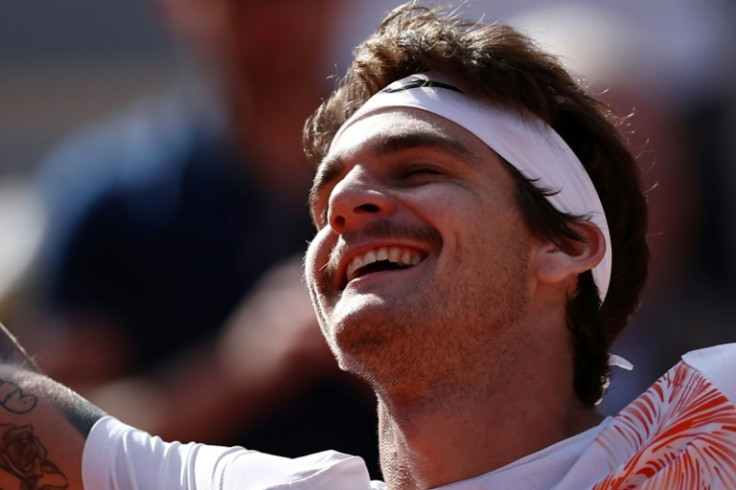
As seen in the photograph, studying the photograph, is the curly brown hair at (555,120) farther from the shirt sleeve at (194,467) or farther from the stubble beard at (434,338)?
the shirt sleeve at (194,467)

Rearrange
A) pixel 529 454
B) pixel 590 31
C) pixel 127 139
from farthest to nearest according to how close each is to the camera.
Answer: pixel 590 31 < pixel 127 139 < pixel 529 454

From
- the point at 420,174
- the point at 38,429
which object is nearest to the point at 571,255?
the point at 420,174

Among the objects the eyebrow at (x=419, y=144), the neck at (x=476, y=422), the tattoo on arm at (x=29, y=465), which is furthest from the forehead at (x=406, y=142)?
the tattoo on arm at (x=29, y=465)

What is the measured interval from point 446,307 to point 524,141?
53 centimetres

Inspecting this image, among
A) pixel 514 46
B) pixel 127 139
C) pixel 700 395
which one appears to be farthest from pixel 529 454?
pixel 127 139

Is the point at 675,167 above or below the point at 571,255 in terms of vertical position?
below

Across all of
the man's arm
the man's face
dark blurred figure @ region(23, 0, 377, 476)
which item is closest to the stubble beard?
the man's face

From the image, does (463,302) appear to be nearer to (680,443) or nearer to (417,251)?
(417,251)

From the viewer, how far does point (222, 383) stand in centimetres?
279

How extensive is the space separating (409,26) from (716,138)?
1.15 meters

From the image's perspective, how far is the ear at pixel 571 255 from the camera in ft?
8.67

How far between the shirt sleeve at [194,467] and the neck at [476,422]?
0.44 feet

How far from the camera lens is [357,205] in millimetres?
2561

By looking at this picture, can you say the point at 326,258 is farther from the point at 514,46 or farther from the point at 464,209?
the point at 514,46
